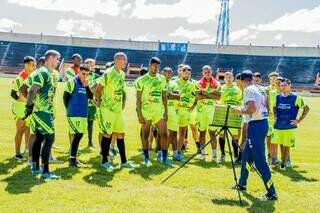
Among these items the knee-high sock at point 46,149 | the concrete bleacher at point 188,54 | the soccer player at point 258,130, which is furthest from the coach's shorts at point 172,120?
the concrete bleacher at point 188,54

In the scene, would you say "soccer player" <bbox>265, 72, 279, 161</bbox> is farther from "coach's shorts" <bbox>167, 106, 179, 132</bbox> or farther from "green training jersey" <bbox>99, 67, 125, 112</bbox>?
"green training jersey" <bbox>99, 67, 125, 112</bbox>

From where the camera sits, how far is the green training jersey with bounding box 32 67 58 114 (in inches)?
361

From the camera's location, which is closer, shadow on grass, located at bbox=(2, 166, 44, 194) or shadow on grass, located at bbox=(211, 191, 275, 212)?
shadow on grass, located at bbox=(211, 191, 275, 212)

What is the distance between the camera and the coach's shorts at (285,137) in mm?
12039

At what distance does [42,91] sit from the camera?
9.32m

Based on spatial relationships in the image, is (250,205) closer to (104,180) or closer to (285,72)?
(104,180)

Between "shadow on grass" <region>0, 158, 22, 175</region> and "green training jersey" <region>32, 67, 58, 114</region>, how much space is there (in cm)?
160

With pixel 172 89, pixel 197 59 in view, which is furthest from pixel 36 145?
pixel 197 59

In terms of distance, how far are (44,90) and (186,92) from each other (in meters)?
4.78

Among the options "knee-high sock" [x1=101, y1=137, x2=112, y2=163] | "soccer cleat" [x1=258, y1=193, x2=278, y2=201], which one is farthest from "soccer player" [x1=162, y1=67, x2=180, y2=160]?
"soccer cleat" [x1=258, y1=193, x2=278, y2=201]

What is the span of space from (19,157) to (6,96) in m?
24.1

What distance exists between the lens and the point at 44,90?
9336mm

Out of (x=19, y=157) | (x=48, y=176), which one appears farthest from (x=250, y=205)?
(x=19, y=157)

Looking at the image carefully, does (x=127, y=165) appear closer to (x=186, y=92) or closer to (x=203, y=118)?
(x=203, y=118)
